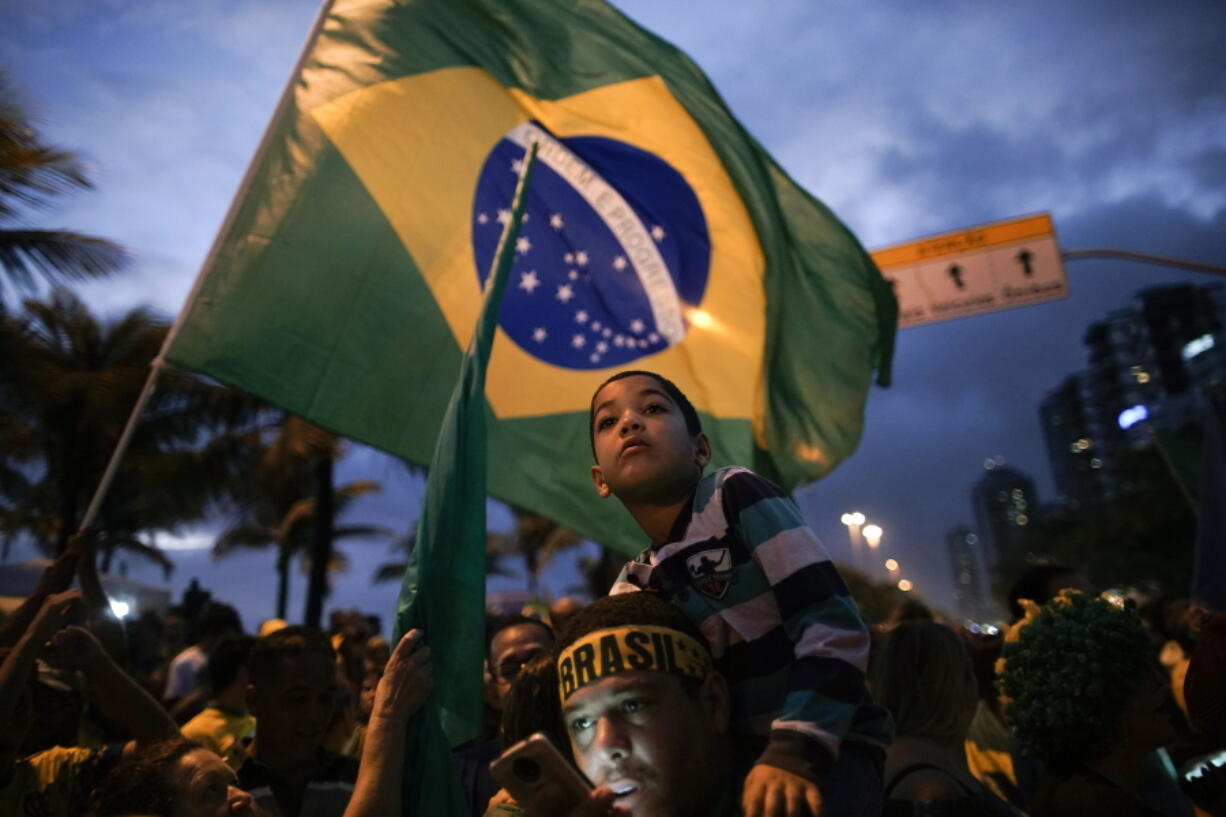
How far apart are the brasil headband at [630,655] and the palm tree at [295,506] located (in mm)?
15411

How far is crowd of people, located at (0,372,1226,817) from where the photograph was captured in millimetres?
1891

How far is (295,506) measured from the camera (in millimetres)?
36156

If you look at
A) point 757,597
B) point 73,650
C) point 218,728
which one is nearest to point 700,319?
point 218,728

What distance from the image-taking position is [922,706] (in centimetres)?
346

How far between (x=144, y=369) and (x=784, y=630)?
1690 centimetres

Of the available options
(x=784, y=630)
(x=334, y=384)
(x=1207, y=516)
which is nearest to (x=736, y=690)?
(x=784, y=630)

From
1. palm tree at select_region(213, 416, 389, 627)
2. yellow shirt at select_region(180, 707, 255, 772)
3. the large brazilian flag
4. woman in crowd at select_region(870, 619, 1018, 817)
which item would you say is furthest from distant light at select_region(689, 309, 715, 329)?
palm tree at select_region(213, 416, 389, 627)

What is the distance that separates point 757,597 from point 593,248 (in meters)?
3.99

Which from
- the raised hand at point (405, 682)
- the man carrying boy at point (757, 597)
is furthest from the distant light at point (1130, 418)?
the raised hand at point (405, 682)

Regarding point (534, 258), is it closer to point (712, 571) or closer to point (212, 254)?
point (212, 254)

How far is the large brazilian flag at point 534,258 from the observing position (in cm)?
470

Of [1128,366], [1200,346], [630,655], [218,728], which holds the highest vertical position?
[1128,366]

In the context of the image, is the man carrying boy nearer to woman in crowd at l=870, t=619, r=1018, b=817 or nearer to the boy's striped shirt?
the boy's striped shirt

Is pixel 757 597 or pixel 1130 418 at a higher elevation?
pixel 1130 418
